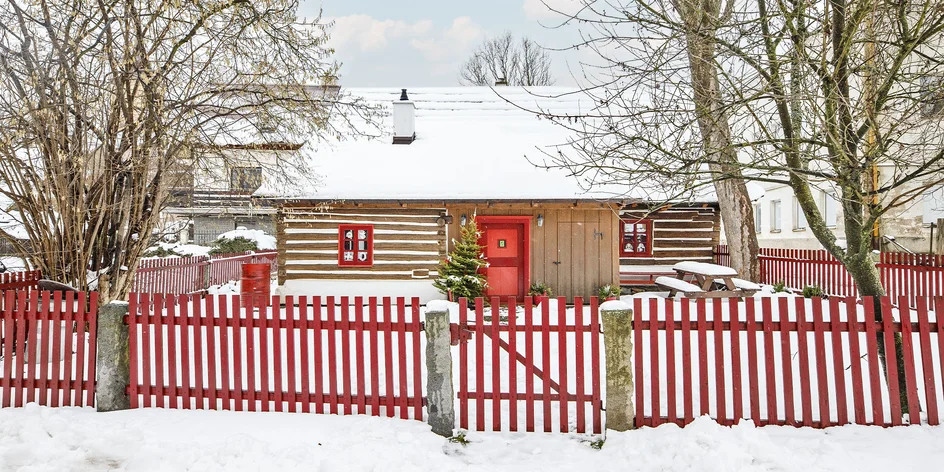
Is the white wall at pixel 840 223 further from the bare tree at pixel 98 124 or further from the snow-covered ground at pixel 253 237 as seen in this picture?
the snow-covered ground at pixel 253 237

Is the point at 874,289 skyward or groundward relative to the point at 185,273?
skyward

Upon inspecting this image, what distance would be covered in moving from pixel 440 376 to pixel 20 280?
→ 6.07 m

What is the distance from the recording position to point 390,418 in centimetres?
450

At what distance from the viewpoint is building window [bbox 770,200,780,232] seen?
74.0ft

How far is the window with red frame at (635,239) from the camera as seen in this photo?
14508 mm

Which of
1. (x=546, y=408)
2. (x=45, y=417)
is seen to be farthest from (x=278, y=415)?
(x=546, y=408)

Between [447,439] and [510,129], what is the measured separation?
13034mm

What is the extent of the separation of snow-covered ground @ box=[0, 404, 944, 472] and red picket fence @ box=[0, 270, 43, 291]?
2716 mm

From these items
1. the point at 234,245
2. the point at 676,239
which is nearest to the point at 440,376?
the point at 676,239

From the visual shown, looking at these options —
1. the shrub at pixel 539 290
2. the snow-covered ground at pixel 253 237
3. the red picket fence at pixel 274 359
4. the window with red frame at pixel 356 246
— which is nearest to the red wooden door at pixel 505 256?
the shrub at pixel 539 290

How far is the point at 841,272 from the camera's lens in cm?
1195

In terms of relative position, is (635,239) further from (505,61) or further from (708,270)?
(505,61)

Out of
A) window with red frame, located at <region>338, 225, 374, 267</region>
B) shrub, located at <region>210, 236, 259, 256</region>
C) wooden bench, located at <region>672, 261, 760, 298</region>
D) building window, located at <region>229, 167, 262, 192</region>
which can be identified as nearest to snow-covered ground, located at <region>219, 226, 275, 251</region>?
shrub, located at <region>210, 236, 259, 256</region>

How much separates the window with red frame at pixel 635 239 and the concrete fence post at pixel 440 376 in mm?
11011
